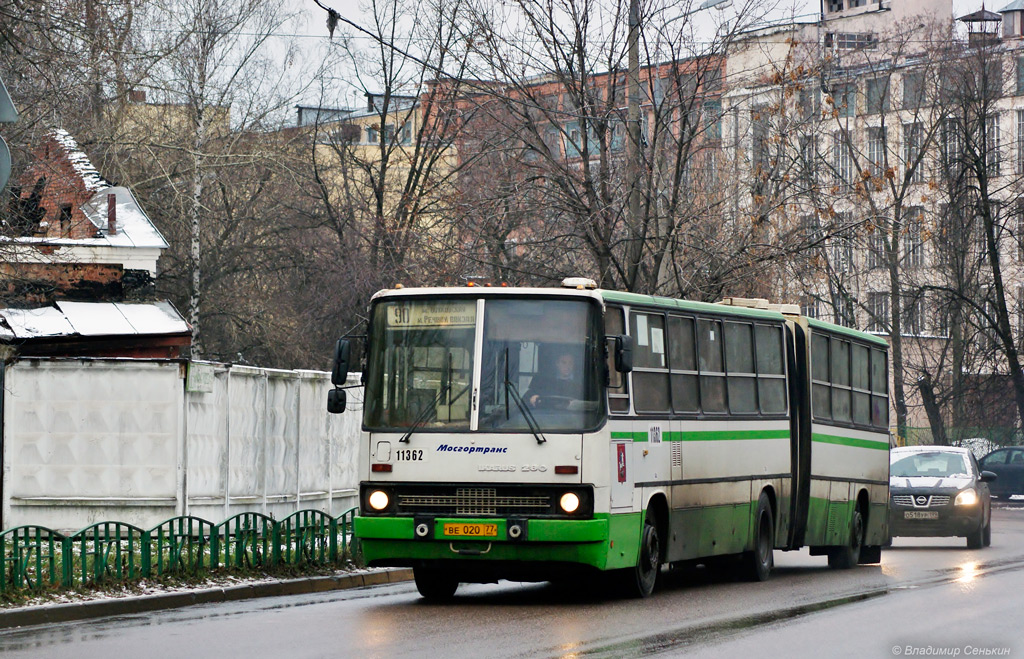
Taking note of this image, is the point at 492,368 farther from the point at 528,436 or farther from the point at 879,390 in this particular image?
the point at 879,390

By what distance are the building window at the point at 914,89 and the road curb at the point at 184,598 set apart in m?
38.9

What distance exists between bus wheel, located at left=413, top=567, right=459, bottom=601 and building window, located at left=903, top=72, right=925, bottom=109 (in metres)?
41.1

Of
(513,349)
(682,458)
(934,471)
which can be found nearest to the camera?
(513,349)

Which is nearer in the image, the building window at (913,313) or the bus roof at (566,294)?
the bus roof at (566,294)

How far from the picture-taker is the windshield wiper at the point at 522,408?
48.4 ft

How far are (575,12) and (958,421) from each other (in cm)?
3590

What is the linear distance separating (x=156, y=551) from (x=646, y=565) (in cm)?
453

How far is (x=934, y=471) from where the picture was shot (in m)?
28.5

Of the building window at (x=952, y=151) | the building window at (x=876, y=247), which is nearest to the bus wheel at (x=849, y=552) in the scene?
the building window at (x=876, y=247)

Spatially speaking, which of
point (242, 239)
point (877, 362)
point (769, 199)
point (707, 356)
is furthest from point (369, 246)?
point (707, 356)

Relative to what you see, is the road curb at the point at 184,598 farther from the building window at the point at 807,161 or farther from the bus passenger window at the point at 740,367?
the building window at the point at 807,161

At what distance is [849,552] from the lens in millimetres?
22312

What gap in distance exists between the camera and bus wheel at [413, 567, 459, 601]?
15.9 metres

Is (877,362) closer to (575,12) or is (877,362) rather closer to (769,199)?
(769,199)
